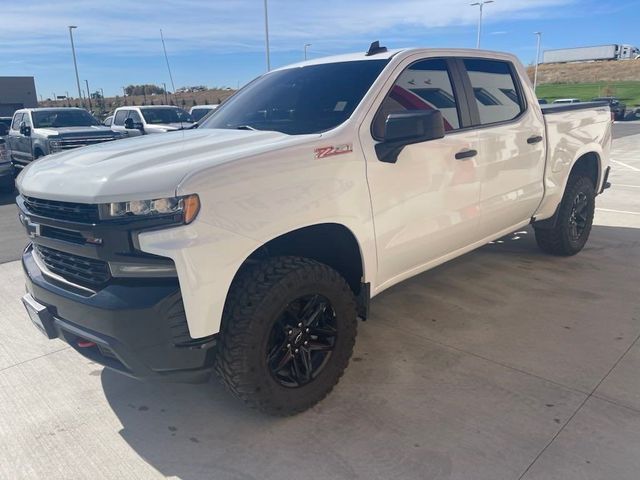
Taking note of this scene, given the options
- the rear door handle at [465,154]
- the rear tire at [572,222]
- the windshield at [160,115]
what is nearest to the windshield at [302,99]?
the rear door handle at [465,154]

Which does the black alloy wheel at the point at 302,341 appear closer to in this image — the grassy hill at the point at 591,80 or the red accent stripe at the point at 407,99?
the red accent stripe at the point at 407,99

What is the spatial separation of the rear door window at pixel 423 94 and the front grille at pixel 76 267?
66.1 inches

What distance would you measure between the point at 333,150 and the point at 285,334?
1024mm

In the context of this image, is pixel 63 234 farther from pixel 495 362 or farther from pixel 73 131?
pixel 73 131

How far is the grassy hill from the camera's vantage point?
182 ft

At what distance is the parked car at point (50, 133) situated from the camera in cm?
1186

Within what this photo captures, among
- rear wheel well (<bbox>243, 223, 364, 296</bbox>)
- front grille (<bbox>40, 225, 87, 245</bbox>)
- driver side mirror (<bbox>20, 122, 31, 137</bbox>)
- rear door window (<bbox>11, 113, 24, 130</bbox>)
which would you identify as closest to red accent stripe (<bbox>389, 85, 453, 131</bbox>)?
rear wheel well (<bbox>243, 223, 364, 296</bbox>)

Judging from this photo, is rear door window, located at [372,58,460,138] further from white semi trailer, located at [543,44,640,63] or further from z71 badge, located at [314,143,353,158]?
white semi trailer, located at [543,44,640,63]

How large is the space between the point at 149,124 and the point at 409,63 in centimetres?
1346

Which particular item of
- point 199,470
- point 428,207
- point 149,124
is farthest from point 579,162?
point 149,124

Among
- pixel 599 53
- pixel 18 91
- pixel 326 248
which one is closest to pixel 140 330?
pixel 326 248

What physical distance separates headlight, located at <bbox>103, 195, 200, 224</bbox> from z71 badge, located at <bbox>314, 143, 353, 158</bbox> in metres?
0.76

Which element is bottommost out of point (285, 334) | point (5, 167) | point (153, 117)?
point (285, 334)

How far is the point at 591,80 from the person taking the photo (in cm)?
7150
